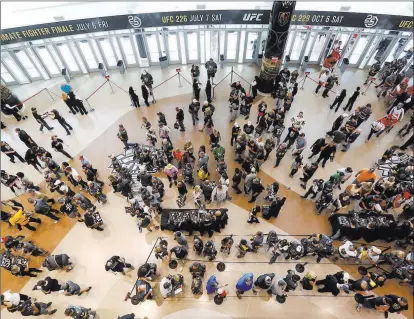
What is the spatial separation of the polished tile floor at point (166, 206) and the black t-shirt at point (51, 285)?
0.64 meters

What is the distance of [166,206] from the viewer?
10.9m

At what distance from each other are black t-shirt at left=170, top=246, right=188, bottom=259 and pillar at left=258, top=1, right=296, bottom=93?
30.1 feet

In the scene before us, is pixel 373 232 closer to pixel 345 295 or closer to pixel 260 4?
pixel 345 295

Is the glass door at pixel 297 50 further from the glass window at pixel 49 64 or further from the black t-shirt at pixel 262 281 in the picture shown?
the glass window at pixel 49 64

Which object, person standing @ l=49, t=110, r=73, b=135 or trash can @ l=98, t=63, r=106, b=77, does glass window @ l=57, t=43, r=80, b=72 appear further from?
person standing @ l=49, t=110, r=73, b=135

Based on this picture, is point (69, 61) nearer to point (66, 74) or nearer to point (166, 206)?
point (66, 74)

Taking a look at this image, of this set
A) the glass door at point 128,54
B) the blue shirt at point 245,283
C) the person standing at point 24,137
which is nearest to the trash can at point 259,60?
the glass door at point 128,54

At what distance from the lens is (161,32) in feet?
49.0

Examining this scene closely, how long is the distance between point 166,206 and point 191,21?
921cm

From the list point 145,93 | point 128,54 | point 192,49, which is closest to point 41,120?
point 145,93

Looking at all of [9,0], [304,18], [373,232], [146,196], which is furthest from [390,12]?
[9,0]


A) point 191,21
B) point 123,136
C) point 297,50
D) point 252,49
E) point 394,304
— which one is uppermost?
point 297,50

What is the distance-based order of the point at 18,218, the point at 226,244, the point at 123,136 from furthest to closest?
the point at 123,136, the point at 18,218, the point at 226,244

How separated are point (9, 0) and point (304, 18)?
1531 centimetres
